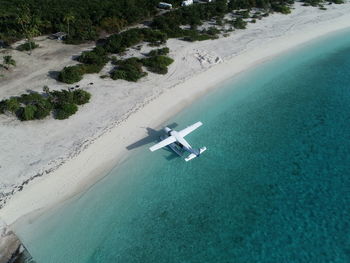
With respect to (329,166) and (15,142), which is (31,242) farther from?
(329,166)

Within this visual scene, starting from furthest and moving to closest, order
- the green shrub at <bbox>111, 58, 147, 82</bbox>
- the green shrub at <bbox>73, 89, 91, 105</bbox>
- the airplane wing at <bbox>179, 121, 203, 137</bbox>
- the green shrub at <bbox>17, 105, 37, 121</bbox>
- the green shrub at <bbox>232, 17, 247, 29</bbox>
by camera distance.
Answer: the green shrub at <bbox>232, 17, 247, 29</bbox>
the green shrub at <bbox>111, 58, 147, 82</bbox>
the green shrub at <bbox>73, 89, 91, 105</bbox>
the green shrub at <bbox>17, 105, 37, 121</bbox>
the airplane wing at <bbox>179, 121, 203, 137</bbox>

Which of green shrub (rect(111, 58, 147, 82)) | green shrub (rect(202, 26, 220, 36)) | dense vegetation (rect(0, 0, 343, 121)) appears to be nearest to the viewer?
dense vegetation (rect(0, 0, 343, 121))

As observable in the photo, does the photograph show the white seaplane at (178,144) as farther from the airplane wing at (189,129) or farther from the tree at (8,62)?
the tree at (8,62)

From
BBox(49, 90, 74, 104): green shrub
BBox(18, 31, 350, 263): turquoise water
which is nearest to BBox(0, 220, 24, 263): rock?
BBox(18, 31, 350, 263): turquoise water

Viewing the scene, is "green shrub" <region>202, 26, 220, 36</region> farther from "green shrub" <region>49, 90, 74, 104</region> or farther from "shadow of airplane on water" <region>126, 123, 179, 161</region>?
"green shrub" <region>49, 90, 74, 104</region>

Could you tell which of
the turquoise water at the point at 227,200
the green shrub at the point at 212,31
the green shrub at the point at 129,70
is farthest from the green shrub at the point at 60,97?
the green shrub at the point at 212,31

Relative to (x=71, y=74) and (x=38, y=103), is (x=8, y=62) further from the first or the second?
(x=38, y=103)

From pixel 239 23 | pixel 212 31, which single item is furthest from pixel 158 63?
pixel 239 23
